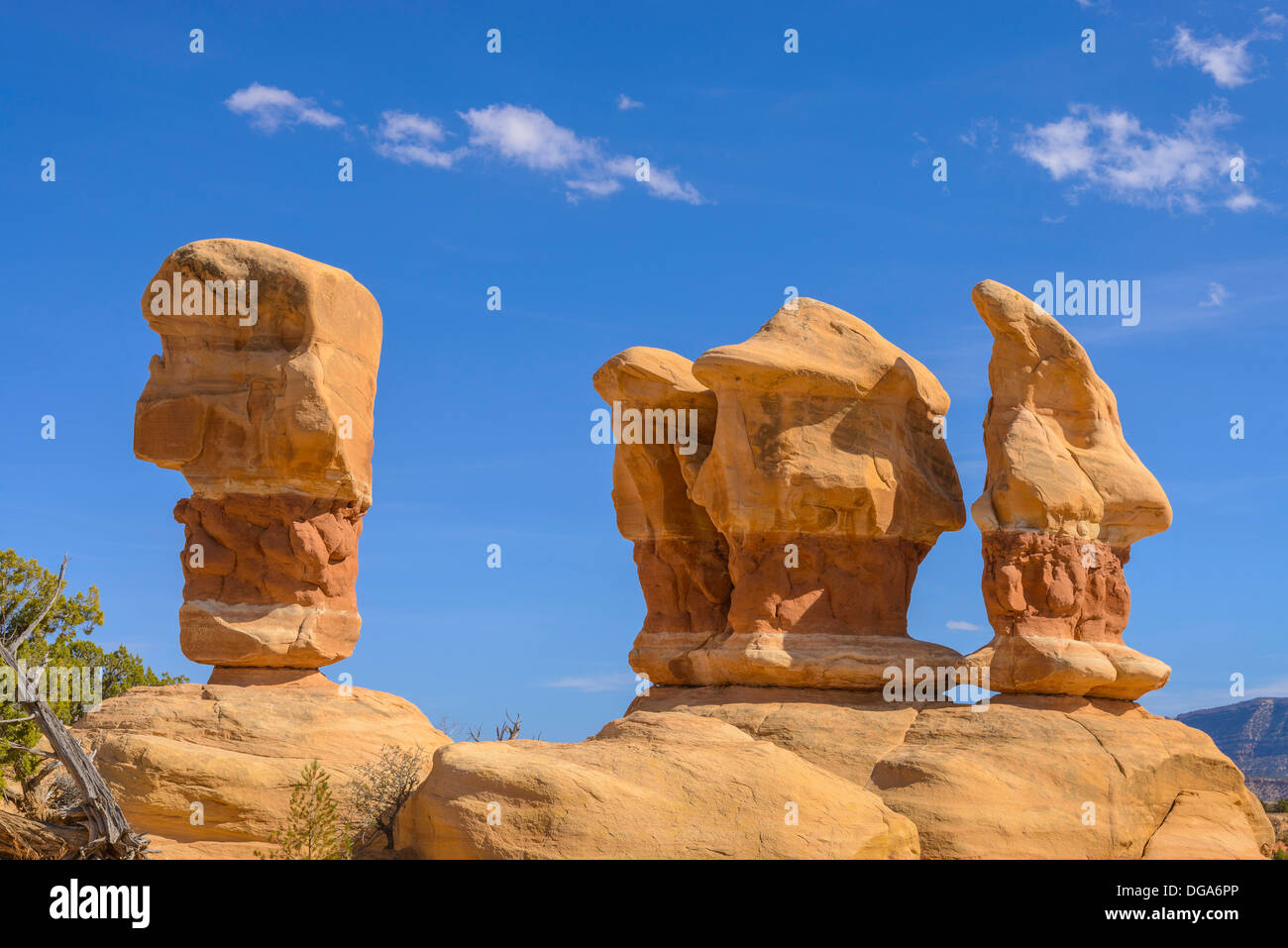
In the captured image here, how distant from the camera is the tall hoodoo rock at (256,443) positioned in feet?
61.2

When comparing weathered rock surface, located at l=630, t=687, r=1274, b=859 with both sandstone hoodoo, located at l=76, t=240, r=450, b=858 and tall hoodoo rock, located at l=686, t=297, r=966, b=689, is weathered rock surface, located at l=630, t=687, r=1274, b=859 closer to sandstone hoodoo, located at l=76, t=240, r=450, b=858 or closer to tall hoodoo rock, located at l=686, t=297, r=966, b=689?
tall hoodoo rock, located at l=686, t=297, r=966, b=689

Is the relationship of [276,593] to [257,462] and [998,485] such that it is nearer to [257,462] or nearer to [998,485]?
[257,462]

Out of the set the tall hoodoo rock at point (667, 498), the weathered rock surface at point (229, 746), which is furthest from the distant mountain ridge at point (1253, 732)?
the weathered rock surface at point (229, 746)

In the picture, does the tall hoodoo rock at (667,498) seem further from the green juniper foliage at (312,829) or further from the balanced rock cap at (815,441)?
the green juniper foliage at (312,829)

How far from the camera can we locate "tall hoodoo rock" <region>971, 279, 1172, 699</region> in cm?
1714

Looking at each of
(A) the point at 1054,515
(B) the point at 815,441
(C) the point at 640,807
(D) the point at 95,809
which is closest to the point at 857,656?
(B) the point at 815,441

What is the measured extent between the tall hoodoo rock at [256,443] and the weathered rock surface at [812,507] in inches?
190

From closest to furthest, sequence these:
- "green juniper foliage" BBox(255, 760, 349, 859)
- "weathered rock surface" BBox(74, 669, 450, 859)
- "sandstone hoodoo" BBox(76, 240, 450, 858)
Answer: "green juniper foliage" BBox(255, 760, 349, 859)
"weathered rock surface" BBox(74, 669, 450, 859)
"sandstone hoodoo" BBox(76, 240, 450, 858)

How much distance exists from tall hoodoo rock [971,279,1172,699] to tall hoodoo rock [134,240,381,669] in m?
8.25

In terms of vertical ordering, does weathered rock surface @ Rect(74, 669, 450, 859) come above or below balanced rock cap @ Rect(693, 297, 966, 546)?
below

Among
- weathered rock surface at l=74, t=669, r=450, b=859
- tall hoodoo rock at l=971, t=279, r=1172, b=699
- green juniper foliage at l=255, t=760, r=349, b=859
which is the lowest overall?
green juniper foliage at l=255, t=760, r=349, b=859

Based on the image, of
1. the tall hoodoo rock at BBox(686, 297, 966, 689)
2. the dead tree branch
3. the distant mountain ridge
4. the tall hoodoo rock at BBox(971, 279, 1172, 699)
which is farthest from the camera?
the distant mountain ridge

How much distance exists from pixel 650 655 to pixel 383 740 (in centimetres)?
408

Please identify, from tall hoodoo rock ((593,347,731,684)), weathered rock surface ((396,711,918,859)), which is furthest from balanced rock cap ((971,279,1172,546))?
weathered rock surface ((396,711,918,859))
